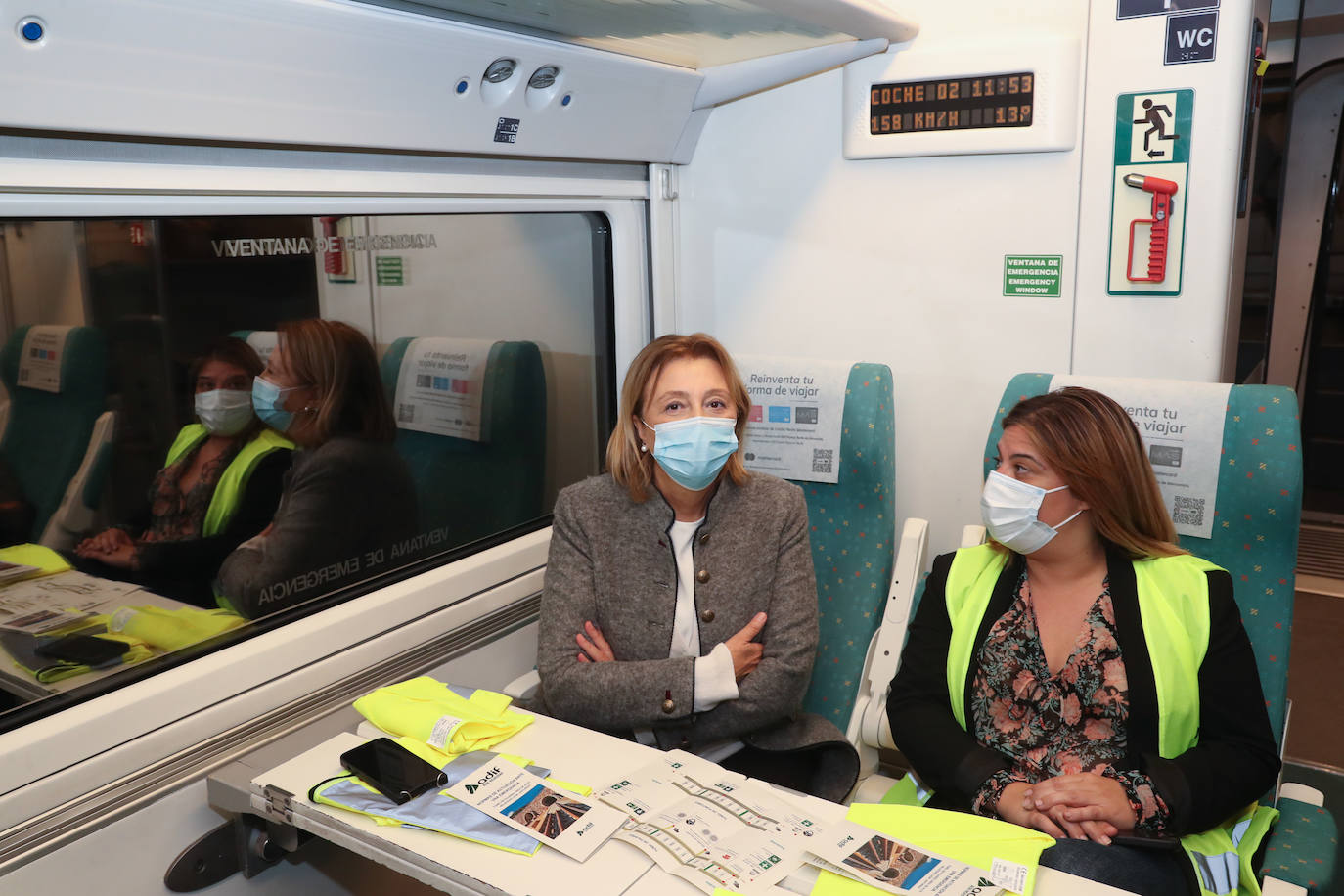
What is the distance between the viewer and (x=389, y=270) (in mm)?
2217

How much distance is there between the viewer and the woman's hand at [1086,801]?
1.66 metres

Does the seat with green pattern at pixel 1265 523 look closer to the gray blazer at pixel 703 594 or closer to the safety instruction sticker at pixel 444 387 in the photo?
the gray blazer at pixel 703 594

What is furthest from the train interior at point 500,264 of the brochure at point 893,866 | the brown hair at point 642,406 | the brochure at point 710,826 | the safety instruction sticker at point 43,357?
the brochure at point 893,866

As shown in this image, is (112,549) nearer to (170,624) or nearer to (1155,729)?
(170,624)

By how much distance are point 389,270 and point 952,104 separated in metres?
1.35

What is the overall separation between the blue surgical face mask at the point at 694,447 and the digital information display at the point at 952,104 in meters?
0.94

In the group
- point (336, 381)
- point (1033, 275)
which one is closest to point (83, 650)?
point (336, 381)

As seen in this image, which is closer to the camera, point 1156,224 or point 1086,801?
point 1086,801

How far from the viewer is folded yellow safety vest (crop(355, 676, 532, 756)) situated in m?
1.72

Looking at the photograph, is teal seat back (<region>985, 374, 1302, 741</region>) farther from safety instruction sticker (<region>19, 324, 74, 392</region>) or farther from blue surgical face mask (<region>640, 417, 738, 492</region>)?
safety instruction sticker (<region>19, 324, 74, 392</region>)

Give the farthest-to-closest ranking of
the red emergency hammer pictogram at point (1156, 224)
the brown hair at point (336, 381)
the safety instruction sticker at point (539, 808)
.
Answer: the red emergency hammer pictogram at point (1156, 224) < the brown hair at point (336, 381) < the safety instruction sticker at point (539, 808)

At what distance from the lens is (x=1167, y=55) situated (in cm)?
214

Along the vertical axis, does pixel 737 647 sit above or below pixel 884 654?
above

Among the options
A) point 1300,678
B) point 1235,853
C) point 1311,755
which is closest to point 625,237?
point 1235,853
